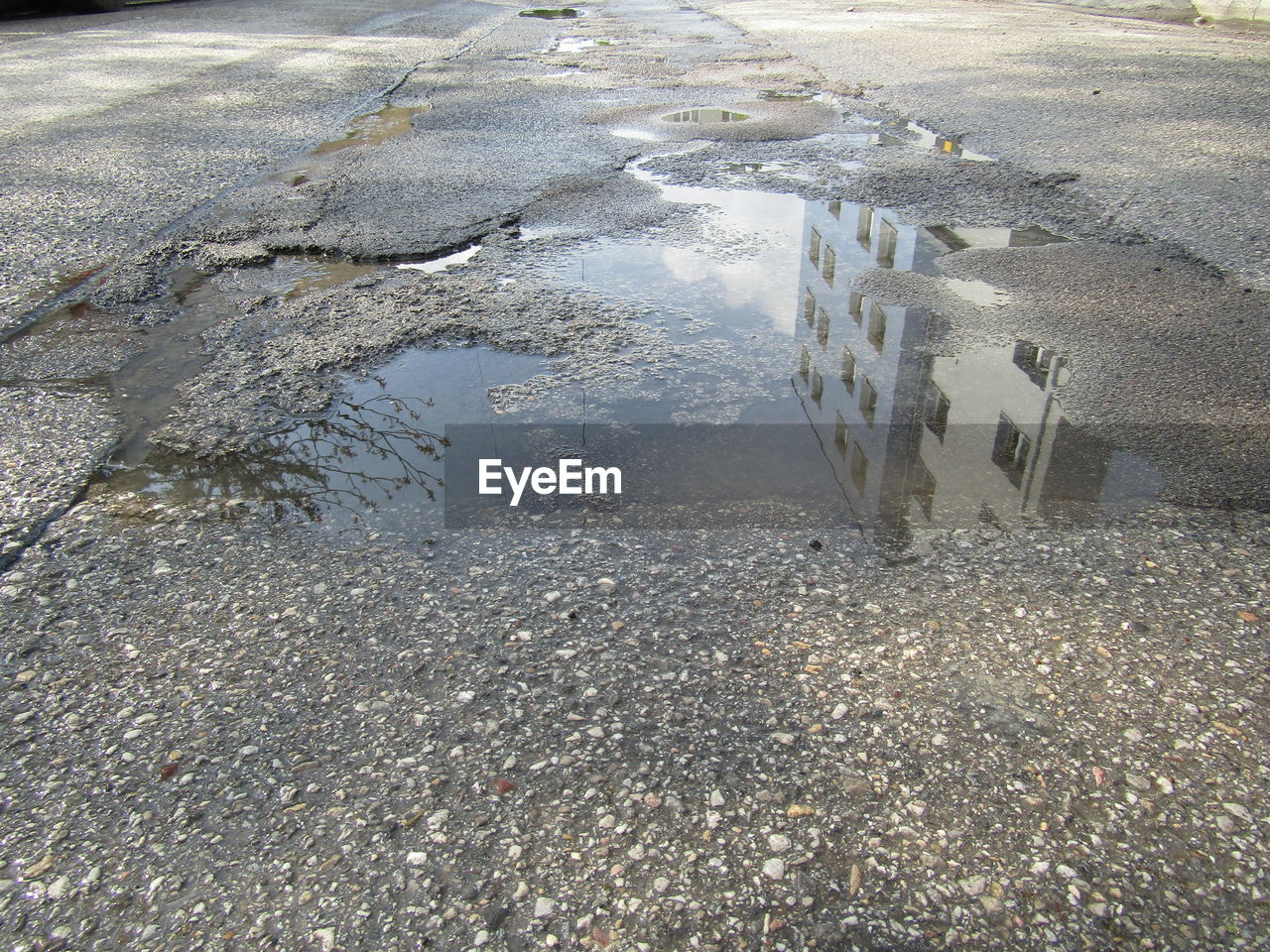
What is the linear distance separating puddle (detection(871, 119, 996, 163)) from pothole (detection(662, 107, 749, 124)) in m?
1.35

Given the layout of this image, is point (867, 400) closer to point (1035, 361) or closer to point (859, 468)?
point (859, 468)

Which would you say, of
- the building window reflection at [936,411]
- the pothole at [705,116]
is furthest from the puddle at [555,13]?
the building window reflection at [936,411]

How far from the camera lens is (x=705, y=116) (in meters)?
7.80

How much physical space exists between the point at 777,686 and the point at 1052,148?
5948mm

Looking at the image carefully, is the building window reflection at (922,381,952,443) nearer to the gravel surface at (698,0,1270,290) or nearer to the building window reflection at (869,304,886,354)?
the building window reflection at (869,304,886,354)

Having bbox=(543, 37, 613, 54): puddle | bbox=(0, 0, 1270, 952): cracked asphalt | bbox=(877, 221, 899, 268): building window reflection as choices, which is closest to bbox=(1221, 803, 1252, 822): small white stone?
bbox=(0, 0, 1270, 952): cracked asphalt

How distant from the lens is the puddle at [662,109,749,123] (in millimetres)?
7672

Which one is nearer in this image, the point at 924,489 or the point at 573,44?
the point at 924,489

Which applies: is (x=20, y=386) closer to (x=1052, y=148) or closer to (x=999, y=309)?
(x=999, y=309)

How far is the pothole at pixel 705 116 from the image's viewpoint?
7668 mm

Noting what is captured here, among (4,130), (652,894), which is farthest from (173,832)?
(4,130)

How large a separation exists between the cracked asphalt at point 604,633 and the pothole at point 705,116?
9.98ft

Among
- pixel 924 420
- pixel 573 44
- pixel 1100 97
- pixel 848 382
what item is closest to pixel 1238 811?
pixel 924 420

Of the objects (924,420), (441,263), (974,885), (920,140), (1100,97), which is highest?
(1100,97)
